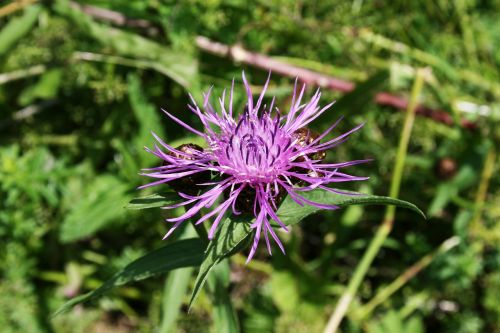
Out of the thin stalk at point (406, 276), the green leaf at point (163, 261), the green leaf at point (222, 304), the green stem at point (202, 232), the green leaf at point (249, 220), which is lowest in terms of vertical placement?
the thin stalk at point (406, 276)

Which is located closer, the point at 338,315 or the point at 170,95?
the point at 338,315

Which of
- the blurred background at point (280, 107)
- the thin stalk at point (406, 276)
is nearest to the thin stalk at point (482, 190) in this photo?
the blurred background at point (280, 107)

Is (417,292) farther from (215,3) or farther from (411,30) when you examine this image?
(215,3)

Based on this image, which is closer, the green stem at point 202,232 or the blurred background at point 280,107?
the green stem at point 202,232

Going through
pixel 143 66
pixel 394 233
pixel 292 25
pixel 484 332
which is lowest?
pixel 484 332

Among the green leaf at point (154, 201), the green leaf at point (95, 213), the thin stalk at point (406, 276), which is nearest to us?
the green leaf at point (154, 201)

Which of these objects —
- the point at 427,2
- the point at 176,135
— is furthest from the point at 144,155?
the point at 427,2

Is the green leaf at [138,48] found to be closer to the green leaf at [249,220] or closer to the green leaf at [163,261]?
the green leaf at [163,261]

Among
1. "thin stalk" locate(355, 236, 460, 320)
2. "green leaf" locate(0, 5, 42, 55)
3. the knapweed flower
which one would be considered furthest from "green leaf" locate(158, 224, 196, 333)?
"green leaf" locate(0, 5, 42, 55)
